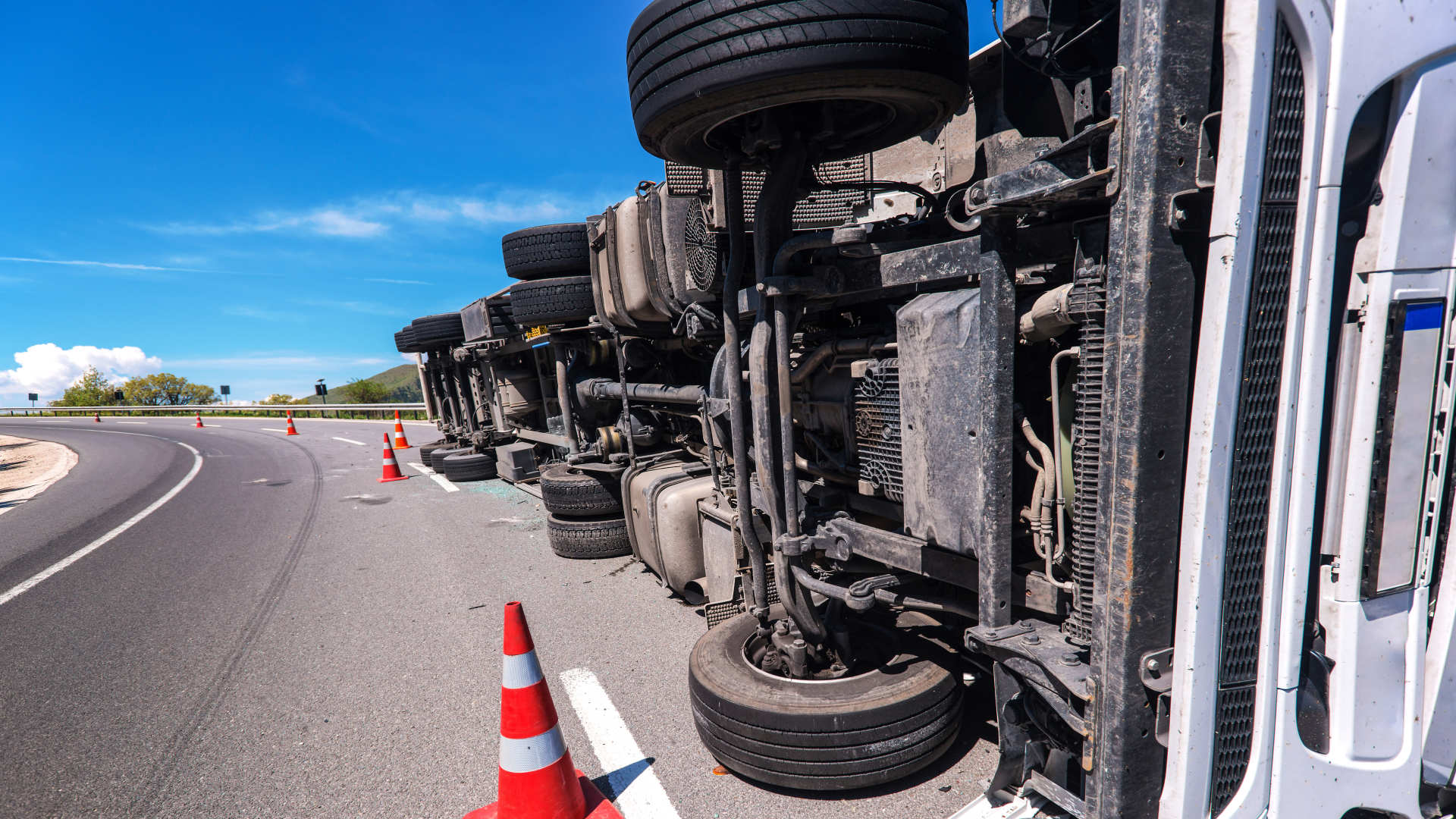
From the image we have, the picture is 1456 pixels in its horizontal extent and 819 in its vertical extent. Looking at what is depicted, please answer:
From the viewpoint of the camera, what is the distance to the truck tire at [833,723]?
91.0 inches

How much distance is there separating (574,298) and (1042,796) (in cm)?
531

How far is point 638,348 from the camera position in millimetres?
5496

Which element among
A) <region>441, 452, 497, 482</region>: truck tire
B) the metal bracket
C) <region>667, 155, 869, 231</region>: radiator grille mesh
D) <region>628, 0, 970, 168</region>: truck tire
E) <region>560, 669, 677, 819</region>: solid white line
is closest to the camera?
the metal bracket

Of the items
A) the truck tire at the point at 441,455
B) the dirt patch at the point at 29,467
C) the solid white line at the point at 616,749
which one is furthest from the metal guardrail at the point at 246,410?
the solid white line at the point at 616,749

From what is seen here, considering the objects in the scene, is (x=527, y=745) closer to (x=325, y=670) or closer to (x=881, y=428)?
(x=881, y=428)

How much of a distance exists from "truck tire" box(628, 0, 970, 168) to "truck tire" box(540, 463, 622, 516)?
369 cm

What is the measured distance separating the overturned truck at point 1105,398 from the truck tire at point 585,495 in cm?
268

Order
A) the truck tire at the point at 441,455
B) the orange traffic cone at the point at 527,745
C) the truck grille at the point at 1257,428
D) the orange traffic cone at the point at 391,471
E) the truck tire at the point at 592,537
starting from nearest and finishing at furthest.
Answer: the truck grille at the point at 1257,428, the orange traffic cone at the point at 527,745, the truck tire at the point at 592,537, the orange traffic cone at the point at 391,471, the truck tire at the point at 441,455

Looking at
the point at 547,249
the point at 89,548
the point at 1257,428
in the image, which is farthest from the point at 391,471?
the point at 1257,428

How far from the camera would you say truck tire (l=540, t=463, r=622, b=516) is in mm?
5496

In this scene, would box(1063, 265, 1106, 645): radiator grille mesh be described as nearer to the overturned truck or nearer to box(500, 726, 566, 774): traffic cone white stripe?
the overturned truck

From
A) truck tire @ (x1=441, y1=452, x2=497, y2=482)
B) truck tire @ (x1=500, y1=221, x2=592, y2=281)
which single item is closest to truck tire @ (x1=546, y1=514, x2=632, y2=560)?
truck tire @ (x1=500, y1=221, x2=592, y2=281)

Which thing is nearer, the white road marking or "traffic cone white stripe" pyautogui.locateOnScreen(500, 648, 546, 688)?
"traffic cone white stripe" pyautogui.locateOnScreen(500, 648, 546, 688)

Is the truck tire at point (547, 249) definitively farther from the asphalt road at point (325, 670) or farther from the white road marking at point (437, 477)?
the white road marking at point (437, 477)
